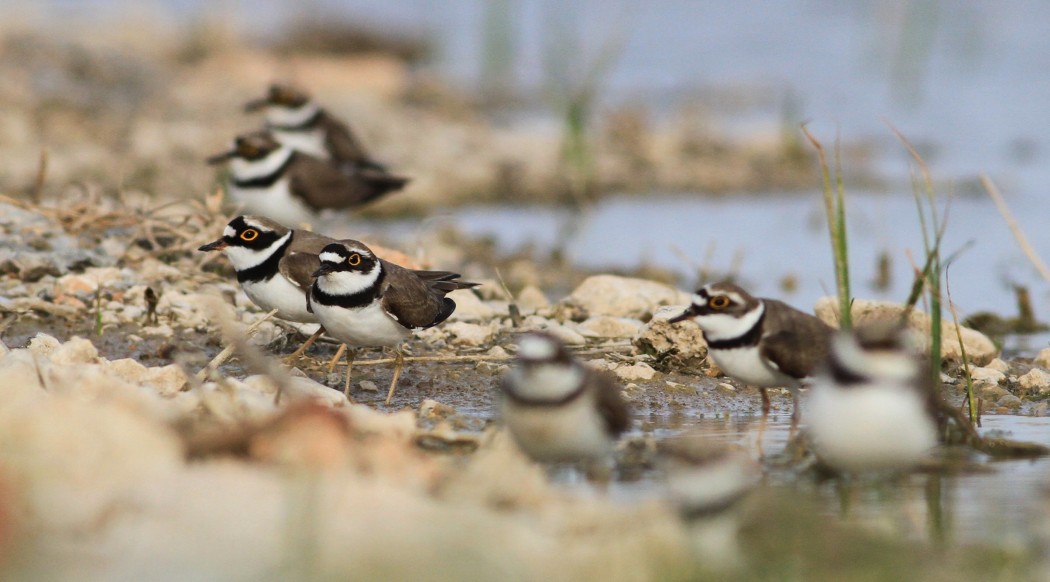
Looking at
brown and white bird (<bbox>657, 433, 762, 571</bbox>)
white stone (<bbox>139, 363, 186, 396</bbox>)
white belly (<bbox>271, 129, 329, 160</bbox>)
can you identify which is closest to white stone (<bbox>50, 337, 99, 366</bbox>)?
white stone (<bbox>139, 363, 186, 396</bbox>)

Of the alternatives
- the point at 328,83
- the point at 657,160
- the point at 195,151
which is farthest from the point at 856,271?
the point at 328,83

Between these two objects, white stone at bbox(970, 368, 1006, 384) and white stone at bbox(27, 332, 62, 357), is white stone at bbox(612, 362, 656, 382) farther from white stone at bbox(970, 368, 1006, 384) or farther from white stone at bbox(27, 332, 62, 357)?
white stone at bbox(27, 332, 62, 357)

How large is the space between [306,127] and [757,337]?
24.6 feet

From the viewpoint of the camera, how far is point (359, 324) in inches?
246

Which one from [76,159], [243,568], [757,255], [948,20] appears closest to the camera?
[243,568]

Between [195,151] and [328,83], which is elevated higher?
[328,83]

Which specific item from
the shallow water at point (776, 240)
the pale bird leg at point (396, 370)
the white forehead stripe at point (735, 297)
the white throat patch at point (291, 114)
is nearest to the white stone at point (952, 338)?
the shallow water at point (776, 240)

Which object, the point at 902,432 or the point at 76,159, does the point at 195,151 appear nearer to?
the point at 76,159

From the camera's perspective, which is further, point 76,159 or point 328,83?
point 328,83

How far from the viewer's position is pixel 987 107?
675 inches

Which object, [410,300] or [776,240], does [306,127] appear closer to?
[776,240]

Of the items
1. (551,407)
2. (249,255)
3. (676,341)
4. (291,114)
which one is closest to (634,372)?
(676,341)

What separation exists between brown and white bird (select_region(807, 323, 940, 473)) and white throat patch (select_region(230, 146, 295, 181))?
253 inches

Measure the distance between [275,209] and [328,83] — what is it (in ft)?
30.7
